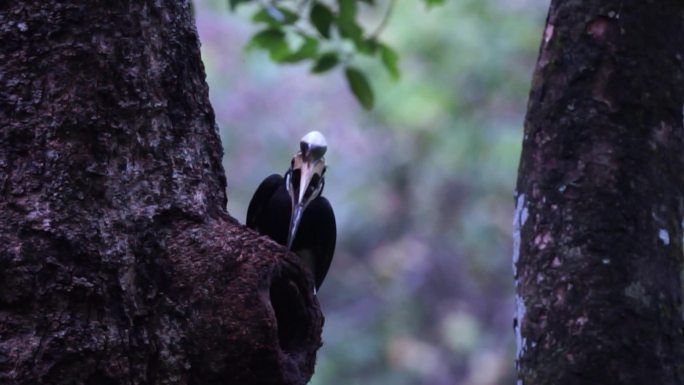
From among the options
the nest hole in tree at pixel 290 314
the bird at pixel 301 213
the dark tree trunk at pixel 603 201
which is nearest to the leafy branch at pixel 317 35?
the bird at pixel 301 213

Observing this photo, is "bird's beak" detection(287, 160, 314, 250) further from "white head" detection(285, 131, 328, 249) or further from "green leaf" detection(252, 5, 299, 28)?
"green leaf" detection(252, 5, 299, 28)

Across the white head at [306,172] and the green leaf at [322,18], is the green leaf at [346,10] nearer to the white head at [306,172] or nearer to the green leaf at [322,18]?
the green leaf at [322,18]

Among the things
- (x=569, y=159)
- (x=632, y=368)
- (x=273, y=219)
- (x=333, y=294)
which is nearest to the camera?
(x=632, y=368)

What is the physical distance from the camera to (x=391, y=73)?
4.07 metres

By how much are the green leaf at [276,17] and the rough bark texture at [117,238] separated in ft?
4.67

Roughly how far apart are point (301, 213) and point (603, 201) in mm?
1088

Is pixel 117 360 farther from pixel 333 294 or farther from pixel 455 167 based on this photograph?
pixel 333 294

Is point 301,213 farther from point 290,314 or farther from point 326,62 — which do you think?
point 290,314

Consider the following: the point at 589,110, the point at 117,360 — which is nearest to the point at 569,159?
the point at 589,110

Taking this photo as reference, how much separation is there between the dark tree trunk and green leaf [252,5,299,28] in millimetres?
1266

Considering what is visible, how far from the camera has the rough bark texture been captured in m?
2.14

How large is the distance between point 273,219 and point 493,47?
17.1 ft

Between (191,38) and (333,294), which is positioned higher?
(333,294)

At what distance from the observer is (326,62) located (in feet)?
12.8
